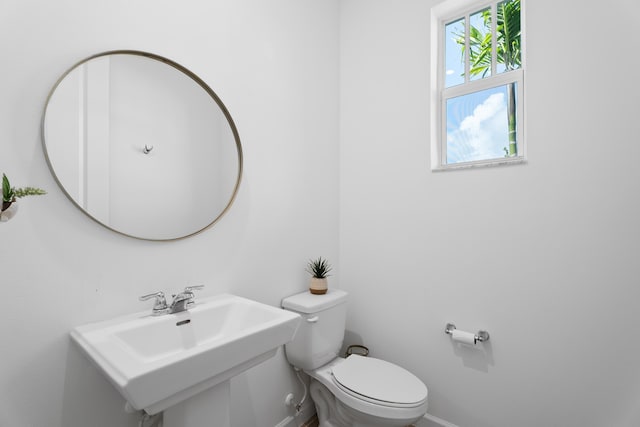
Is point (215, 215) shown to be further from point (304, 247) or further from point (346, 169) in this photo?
point (346, 169)

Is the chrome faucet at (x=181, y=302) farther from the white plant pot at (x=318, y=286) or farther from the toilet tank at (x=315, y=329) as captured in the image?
the white plant pot at (x=318, y=286)

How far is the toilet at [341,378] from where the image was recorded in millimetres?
1258

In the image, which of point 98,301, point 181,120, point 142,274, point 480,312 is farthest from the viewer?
point 480,312

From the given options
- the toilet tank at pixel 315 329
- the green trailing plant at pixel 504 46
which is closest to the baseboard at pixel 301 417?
the toilet tank at pixel 315 329

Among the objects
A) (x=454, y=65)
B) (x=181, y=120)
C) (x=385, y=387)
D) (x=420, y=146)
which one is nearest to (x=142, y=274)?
(x=181, y=120)

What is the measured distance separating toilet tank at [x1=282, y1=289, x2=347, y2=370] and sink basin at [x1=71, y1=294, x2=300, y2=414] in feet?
1.31

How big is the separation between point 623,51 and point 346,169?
1.37 metres

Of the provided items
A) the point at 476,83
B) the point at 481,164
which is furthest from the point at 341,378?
the point at 476,83

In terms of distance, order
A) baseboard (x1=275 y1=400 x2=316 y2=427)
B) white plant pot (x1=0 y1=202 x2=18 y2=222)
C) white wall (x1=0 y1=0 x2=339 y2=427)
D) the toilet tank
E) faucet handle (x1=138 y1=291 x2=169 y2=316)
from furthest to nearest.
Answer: baseboard (x1=275 y1=400 x2=316 y2=427)
the toilet tank
faucet handle (x1=138 y1=291 x2=169 y2=316)
white wall (x1=0 y1=0 x2=339 y2=427)
white plant pot (x1=0 y1=202 x2=18 y2=222)

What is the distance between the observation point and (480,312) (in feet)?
4.96

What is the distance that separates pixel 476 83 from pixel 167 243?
174cm

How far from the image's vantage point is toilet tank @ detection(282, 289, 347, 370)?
1526 millimetres

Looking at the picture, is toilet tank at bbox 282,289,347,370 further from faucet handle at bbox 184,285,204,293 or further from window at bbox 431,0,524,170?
window at bbox 431,0,524,170

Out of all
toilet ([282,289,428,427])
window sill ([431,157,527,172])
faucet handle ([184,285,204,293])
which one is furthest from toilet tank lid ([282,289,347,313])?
window sill ([431,157,527,172])
